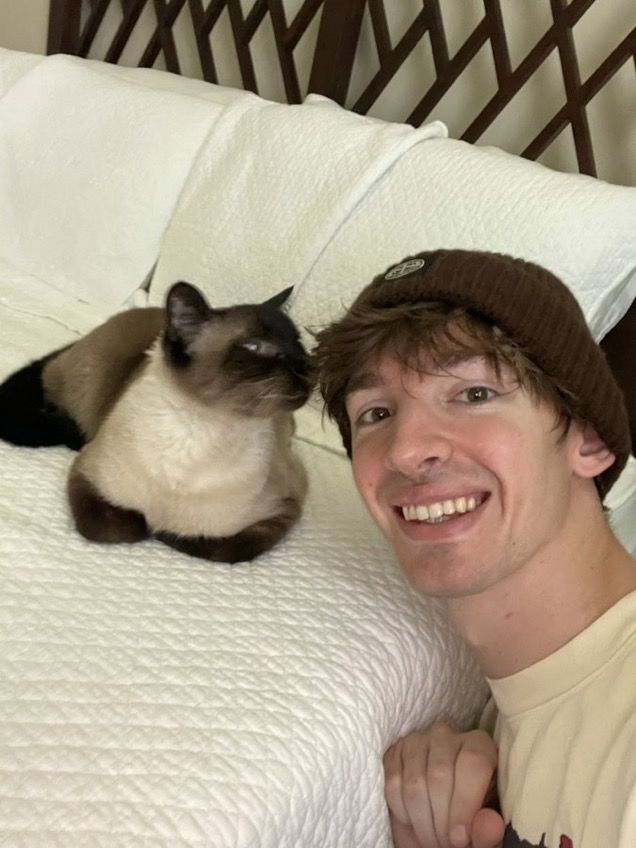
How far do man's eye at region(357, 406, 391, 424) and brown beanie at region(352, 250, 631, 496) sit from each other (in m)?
0.12

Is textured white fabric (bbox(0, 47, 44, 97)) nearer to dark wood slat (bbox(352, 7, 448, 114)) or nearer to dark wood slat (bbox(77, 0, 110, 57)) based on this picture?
dark wood slat (bbox(77, 0, 110, 57))

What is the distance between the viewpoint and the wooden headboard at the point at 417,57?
5.17 ft

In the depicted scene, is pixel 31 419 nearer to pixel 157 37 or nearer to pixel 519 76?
pixel 519 76

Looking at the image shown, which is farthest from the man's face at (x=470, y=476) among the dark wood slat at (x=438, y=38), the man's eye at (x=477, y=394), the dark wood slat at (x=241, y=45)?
the dark wood slat at (x=241, y=45)

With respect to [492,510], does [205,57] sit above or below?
below

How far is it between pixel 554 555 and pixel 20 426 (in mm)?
967

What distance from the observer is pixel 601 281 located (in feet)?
4.58

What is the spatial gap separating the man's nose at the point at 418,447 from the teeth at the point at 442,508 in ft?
0.13

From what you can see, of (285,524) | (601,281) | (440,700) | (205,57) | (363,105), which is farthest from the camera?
(205,57)

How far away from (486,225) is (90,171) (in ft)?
3.44

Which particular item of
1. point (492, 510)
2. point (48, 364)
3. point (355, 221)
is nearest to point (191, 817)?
point (492, 510)

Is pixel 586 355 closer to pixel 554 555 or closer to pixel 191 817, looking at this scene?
pixel 554 555

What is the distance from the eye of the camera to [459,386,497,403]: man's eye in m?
0.91

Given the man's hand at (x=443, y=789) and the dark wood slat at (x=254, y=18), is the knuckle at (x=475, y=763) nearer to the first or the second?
the man's hand at (x=443, y=789)
